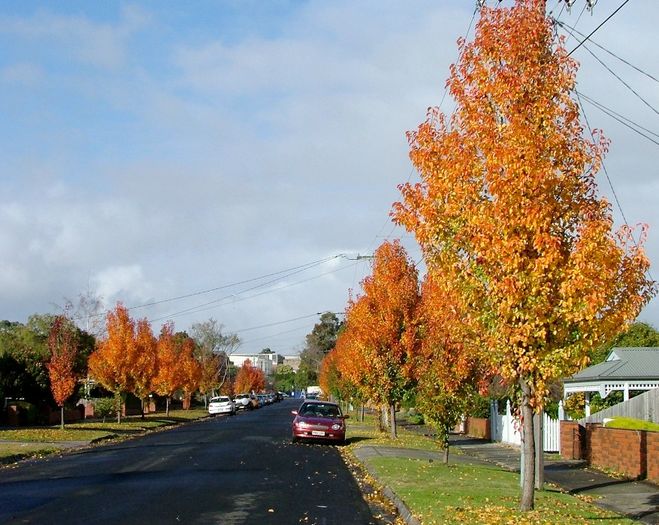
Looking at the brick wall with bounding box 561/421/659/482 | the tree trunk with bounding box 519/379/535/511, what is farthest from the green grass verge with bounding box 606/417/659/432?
the tree trunk with bounding box 519/379/535/511

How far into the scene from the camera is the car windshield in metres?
34.4

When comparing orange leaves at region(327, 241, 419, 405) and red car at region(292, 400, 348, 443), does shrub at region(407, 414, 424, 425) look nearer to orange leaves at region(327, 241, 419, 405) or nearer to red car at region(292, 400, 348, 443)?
orange leaves at region(327, 241, 419, 405)

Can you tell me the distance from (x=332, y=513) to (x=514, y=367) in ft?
13.2

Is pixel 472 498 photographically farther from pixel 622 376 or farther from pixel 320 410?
pixel 320 410

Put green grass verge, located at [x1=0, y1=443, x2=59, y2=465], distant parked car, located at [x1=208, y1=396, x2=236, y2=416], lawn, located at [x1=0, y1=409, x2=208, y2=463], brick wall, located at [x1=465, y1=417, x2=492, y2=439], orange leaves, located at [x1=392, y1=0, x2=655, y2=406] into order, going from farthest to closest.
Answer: distant parked car, located at [x1=208, y1=396, x2=236, y2=416] < brick wall, located at [x1=465, y1=417, x2=492, y2=439] < lawn, located at [x1=0, y1=409, x2=208, y2=463] < green grass verge, located at [x1=0, y1=443, x2=59, y2=465] < orange leaves, located at [x1=392, y1=0, x2=655, y2=406]

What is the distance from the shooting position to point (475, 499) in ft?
47.9

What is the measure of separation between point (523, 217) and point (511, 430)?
22.8 m

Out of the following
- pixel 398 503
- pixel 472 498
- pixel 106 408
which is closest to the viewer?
pixel 472 498

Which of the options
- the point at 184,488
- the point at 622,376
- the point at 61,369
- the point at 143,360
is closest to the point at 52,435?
the point at 61,369

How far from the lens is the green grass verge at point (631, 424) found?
22.9m

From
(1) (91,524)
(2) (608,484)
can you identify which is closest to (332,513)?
(1) (91,524)

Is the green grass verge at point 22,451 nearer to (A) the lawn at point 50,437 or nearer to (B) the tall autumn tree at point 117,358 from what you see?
(A) the lawn at point 50,437

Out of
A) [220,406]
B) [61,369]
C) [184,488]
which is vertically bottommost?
[220,406]

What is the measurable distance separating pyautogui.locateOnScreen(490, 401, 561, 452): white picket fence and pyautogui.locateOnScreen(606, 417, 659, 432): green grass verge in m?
3.43
